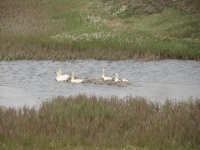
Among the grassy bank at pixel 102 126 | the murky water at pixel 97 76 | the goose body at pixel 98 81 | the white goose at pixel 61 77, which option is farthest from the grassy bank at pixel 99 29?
the grassy bank at pixel 102 126

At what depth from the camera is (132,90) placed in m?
22.5

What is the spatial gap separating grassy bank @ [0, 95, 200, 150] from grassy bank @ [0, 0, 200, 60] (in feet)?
44.1

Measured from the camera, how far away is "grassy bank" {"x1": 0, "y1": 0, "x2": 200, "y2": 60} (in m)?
30.1

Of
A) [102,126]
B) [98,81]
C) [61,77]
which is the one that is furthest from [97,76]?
[102,126]

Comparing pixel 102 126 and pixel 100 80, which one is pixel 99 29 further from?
pixel 102 126

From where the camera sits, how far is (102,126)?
48.6 feet

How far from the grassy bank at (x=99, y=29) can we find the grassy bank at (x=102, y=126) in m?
13.4

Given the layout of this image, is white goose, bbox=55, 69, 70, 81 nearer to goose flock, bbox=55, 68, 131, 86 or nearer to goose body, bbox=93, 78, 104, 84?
goose flock, bbox=55, 68, 131, 86

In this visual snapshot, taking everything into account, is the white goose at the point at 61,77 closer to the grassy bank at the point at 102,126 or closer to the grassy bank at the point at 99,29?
the grassy bank at the point at 99,29

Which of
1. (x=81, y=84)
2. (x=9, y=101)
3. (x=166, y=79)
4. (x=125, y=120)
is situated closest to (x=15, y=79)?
(x=81, y=84)

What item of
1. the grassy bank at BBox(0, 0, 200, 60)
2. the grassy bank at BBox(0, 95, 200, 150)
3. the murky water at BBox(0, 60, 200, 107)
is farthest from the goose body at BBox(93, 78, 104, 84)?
the grassy bank at BBox(0, 95, 200, 150)

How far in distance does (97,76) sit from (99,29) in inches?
405

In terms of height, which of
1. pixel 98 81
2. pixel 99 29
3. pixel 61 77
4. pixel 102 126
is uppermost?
pixel 99 29

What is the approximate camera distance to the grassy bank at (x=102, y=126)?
13570 mm
